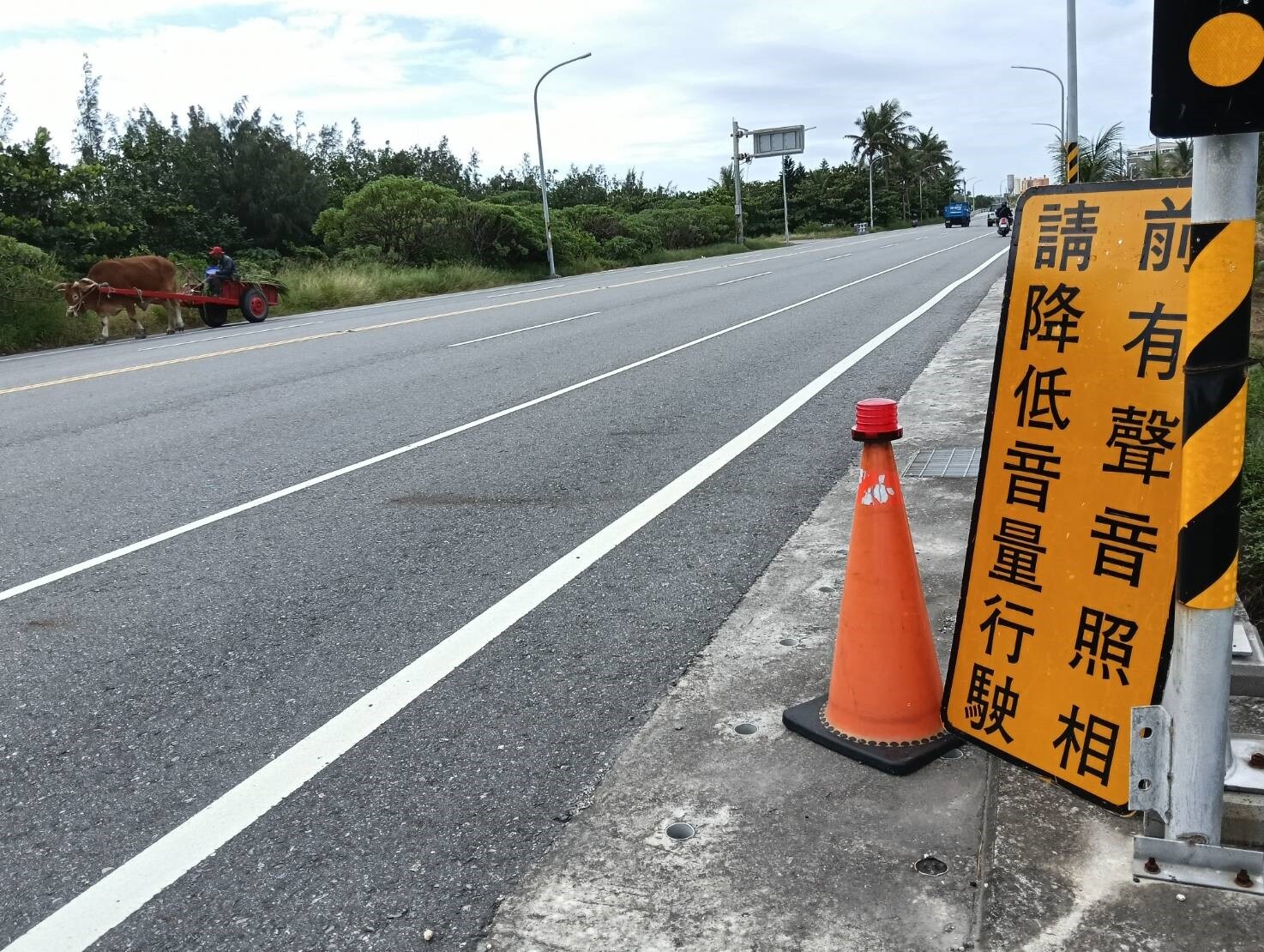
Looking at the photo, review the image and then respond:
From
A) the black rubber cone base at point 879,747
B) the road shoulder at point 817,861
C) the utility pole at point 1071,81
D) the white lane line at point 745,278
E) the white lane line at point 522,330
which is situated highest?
the utility pole at point 1071,81

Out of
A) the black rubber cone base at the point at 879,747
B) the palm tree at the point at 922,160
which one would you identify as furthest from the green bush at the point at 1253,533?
the palm tree at the point at 922,160

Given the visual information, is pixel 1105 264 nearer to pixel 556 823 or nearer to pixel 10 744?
pixel 556 823

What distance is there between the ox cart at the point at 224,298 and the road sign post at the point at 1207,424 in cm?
2018

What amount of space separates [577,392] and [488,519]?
13.0 feet

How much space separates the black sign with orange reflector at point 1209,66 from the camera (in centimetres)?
199

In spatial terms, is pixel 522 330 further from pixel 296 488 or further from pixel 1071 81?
pixel 1071 81

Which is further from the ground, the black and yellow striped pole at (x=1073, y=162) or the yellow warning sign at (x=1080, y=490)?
the black and yellow striped pole at (x=1073, y=162)

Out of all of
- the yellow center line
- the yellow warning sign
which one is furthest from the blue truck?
the yellow warning sign

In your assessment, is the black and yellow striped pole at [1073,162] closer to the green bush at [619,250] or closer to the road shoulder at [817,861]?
the road shoulder at [817,861]

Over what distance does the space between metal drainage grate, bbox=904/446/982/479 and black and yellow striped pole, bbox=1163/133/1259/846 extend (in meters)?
3.47

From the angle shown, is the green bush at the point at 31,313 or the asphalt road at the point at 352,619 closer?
the asphalt road at the point at 352,619

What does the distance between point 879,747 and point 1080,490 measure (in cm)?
91

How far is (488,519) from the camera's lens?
5637 mm

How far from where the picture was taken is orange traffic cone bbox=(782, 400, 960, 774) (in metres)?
3.04
